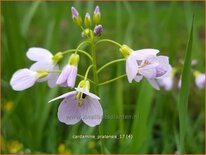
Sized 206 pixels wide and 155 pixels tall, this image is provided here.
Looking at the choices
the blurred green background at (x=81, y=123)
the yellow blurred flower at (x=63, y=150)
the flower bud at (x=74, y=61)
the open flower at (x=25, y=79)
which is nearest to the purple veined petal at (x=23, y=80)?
the open flower at (x=25, y=79)

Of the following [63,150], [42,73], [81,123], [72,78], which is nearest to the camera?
[72,78]

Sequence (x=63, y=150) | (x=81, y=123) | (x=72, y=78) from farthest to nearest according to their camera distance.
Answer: (x=81, y=123) → (x=63, y=150) → (x=72, y=78)

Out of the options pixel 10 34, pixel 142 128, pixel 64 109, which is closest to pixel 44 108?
pixel 10 34

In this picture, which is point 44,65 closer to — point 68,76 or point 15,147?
point 68,76

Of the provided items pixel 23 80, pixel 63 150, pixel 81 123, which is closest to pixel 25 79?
pixel 23 80

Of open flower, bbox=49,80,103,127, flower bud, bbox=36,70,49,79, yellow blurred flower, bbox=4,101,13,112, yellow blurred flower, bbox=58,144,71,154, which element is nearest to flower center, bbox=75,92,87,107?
open flower, bbox=49,80,103,127
